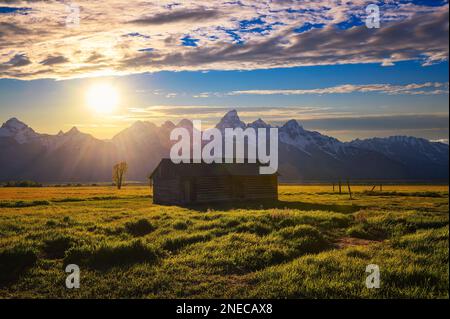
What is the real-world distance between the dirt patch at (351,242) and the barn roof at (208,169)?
30.6 metres

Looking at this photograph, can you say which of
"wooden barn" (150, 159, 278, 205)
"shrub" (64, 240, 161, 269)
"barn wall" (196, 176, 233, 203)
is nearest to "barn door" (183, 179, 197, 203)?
"wooden barn" (150, 159, 278, 205)

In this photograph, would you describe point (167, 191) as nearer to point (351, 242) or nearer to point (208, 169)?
point (208, 169)

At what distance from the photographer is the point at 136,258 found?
46.5 ft

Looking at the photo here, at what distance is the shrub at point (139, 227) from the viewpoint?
20.3 m

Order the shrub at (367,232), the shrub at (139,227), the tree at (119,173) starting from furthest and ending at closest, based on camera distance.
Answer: the tree at (119,173) < the shrub at (139,227) < the shrub at (367,232)

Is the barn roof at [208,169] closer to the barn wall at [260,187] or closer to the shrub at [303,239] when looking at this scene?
the barn wall at [260,187]

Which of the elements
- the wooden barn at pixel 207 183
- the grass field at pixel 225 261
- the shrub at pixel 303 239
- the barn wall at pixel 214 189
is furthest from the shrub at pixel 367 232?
the wooden barn at pixel 207 183

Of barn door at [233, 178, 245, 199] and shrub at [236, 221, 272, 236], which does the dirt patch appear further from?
barn door at [233, 178, 245, 199]

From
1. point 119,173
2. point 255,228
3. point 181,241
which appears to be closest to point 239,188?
point 255,228

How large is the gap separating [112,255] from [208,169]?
35.6 m

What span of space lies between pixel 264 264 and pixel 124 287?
472 cm
